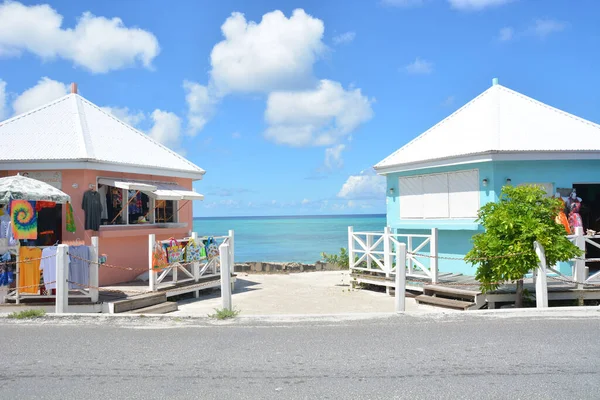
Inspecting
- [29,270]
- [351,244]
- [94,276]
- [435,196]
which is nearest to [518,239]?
[435,196]

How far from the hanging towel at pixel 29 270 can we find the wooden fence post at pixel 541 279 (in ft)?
30.3

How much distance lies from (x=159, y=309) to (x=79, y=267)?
5.84 ft

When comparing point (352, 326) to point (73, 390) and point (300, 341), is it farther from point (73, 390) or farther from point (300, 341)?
point (73, 390)

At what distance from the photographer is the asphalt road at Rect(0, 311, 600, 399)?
A: 4938 mm

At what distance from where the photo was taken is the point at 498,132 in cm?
1312

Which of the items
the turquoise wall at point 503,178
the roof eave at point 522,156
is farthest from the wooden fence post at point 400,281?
the roof eave at point 522,156

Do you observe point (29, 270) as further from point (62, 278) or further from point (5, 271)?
point (62, 278)

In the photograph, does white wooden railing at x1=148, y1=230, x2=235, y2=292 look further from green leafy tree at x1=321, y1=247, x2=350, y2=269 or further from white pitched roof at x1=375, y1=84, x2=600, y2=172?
green leafy tree at x1=321, y1=247, x2=350, y2=269

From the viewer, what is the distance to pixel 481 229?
41.3ft

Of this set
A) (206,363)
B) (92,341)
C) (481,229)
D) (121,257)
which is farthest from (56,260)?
(481,229)

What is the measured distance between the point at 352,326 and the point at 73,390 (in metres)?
4.25

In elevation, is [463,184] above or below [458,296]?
above

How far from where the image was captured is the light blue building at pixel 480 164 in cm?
1241

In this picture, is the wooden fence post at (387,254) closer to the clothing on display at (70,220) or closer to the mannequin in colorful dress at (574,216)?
the mannequin in colorful dress at (574,216)
